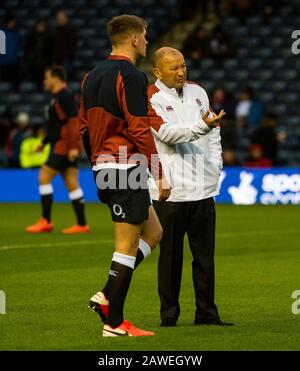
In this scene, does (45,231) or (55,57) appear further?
(55,57)

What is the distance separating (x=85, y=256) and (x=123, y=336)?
5.68 m

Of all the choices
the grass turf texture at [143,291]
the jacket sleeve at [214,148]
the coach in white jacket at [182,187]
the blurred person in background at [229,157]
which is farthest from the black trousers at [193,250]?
the blurred person in background at [229,157]

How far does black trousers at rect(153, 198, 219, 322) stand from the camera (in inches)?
352

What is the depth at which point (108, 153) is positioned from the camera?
812cm

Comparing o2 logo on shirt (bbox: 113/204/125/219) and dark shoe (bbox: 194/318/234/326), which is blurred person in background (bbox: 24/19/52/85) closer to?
dark shoe (bbox: 194/318/234/326)

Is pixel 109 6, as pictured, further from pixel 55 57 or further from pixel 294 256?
pixel 294 256

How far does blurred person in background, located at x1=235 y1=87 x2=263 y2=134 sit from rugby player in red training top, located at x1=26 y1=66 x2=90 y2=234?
27.5 ft

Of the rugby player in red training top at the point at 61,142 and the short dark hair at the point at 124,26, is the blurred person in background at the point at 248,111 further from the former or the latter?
the short dark hair at the point at 124,26

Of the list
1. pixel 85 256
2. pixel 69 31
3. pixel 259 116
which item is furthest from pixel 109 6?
pixel 85 256

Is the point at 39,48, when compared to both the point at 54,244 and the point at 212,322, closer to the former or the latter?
the point at 54,244

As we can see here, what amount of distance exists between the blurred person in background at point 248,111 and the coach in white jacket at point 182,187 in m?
15.8

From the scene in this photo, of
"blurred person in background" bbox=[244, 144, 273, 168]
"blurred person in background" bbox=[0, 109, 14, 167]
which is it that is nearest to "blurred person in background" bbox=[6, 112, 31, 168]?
"blurred person in background" bbox=[0, 109, 14, 167]

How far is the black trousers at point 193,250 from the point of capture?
29.4 feet

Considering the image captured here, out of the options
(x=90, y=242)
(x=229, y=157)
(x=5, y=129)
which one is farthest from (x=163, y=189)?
(x=5, y=129)
